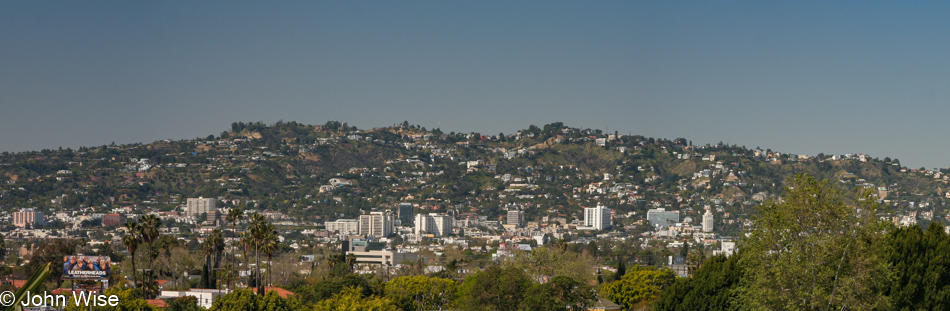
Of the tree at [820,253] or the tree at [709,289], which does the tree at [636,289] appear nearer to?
the tree at [709,289]

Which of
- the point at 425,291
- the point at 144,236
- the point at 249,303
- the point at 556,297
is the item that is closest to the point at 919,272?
the point at 556,297

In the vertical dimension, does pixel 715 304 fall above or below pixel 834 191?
below

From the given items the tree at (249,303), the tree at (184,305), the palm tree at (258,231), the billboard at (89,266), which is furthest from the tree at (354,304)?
the palm tree at (258,231)

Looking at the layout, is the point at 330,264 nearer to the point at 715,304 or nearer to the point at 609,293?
the point at 609,293

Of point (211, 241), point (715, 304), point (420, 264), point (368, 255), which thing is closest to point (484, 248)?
point (368, 255)

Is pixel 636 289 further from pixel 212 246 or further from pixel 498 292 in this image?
pixel 212 246

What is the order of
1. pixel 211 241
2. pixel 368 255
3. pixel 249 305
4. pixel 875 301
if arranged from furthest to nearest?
1. pixel 368 255
2. pixel 211 241
3. pixel 249 305
4. pixel 875 301

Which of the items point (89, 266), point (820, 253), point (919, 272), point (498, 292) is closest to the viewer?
point (820, 253)

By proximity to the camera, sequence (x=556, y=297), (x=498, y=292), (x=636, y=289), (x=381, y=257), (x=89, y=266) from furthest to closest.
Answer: (x=381, y=257) → (x=636, y=289) → (x=89, y=266) → (x=498, y=292) → (x=556, y=297)
